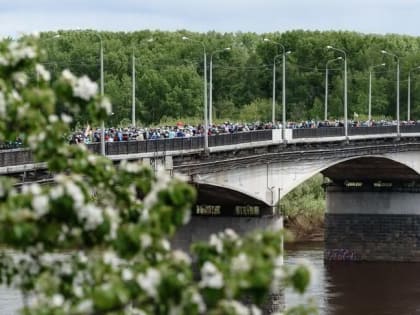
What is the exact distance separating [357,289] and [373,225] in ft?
55.0

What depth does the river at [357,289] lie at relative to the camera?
60781 millimetres

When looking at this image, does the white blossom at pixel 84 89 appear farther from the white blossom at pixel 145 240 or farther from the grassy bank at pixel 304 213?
the grassy bank at pixel 304 213

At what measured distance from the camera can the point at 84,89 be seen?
1384 centimetres

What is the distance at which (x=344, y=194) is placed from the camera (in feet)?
287

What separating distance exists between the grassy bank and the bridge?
28.8 ft

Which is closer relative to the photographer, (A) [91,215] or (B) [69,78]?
(A) [91,215]

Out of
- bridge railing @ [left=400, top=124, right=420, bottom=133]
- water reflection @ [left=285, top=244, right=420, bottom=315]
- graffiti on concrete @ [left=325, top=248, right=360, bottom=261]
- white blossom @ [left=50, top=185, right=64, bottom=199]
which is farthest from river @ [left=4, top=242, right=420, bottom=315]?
white blossom @ [left=50, top=185, right=64, bottom=199]

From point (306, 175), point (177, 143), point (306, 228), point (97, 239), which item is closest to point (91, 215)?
point (97, 239)

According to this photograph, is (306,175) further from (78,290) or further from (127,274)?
(127,274)

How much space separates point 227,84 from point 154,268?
124 m

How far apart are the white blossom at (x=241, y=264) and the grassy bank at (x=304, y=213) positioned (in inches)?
3275

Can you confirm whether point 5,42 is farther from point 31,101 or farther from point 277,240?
point 277,240

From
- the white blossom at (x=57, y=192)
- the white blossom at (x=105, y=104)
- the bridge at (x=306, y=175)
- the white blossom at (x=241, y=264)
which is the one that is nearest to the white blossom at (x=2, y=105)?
the white blossom at (x=105, y=104)

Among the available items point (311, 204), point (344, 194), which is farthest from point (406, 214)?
point (311, 204)
